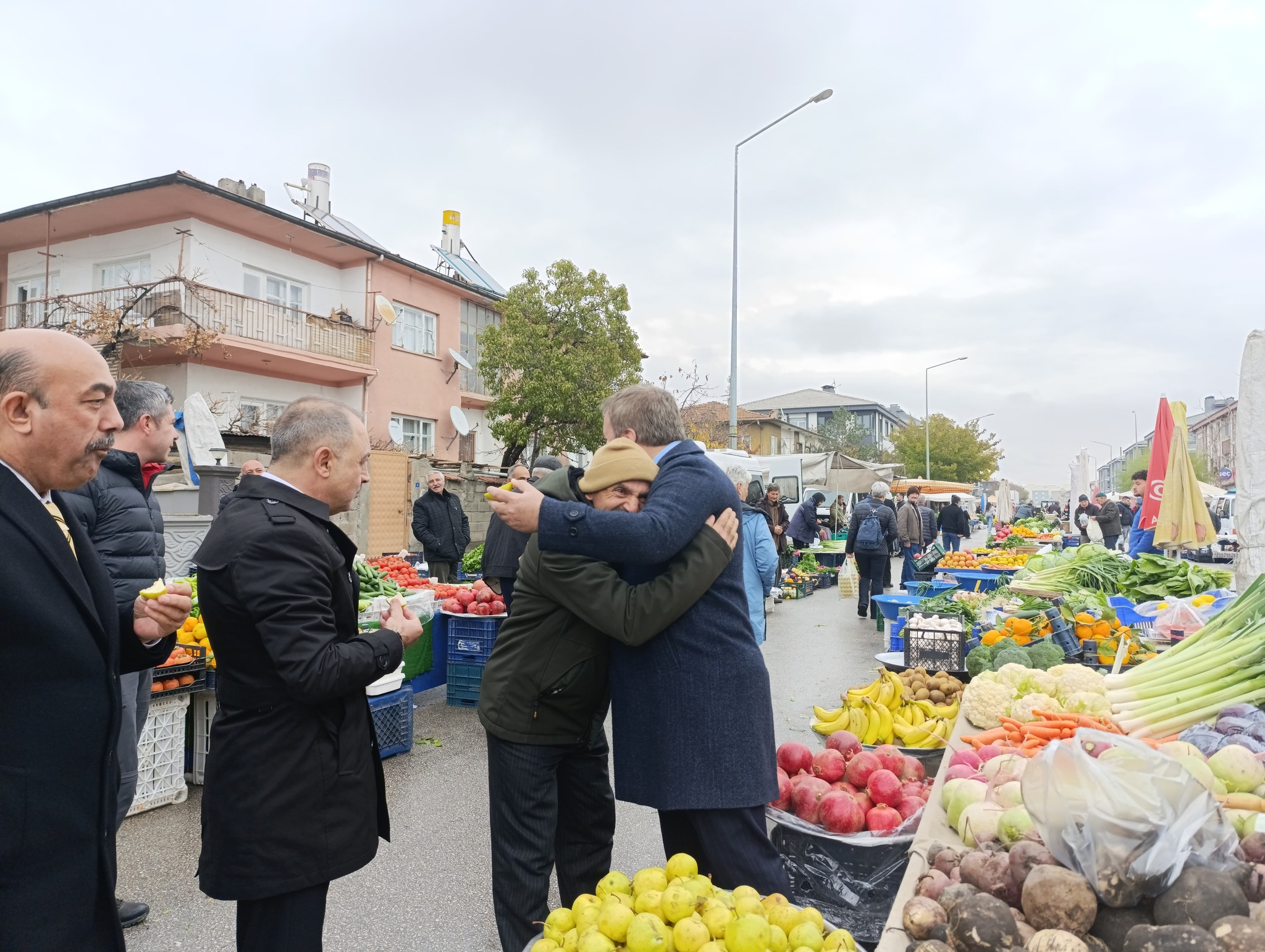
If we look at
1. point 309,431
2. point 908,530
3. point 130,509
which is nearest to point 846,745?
point 309,431

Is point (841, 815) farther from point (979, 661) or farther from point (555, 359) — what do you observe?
point (555, 359)

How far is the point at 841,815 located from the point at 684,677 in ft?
3.40

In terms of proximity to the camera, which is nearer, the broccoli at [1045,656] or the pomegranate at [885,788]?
the pomegranate at [885,788]

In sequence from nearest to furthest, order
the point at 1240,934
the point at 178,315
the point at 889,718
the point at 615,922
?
the point at 1240,934, the point at 615,922, the point at 889,718, the point at 178,315

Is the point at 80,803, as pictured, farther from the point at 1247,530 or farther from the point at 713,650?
the point at 1247,530

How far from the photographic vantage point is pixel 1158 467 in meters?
9.72

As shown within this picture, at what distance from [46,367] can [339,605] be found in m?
0.99

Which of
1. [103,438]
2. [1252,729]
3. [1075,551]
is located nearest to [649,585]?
[103,438]

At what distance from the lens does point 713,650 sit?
2451 millimetres

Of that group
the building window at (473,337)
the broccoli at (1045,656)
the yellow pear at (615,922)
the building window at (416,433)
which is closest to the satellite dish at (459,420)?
the building window at (416,433)

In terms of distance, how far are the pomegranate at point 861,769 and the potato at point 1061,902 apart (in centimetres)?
152

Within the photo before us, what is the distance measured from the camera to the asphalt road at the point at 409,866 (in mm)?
3434

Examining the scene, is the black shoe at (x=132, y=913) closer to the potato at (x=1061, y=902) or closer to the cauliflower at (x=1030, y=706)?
the potato at (x=1061, y=902)

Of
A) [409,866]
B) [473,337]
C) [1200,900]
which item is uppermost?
[473,337]
